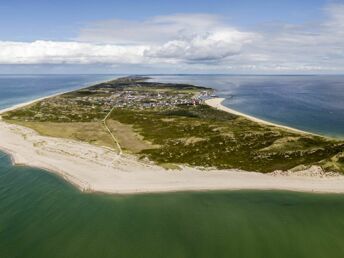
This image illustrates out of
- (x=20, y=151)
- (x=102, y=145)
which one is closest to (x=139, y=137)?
(x=102, y=145)

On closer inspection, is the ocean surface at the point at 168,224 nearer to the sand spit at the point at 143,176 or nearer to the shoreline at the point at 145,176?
the shoreline at the point at 145,176

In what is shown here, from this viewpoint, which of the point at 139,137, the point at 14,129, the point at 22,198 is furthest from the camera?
the point at 14,129

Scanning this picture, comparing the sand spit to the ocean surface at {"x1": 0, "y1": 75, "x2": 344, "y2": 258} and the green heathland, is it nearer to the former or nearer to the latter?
the ocean surface at {"x1": 0, "y1": 75, "x2": 344, "y2": 258}

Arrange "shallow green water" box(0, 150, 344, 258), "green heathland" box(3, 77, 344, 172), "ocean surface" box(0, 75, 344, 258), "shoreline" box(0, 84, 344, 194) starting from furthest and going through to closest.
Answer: "green heathland" box(3, 77, 344, 172), "shoreline" box(0, 84, 344, 194), "shallow green water" box(0, 150, 344, 258), "ocean surface" box(0, 75, 344, 258)

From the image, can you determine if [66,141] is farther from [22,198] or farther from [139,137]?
[22,198]

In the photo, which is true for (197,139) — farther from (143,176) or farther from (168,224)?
(168,224)

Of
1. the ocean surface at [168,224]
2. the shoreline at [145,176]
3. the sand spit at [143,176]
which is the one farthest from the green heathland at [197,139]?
the ocean surface at [168,224]

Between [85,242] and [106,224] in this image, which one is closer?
[85,242]

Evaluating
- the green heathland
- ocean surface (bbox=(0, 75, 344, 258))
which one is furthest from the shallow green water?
the green heathland
